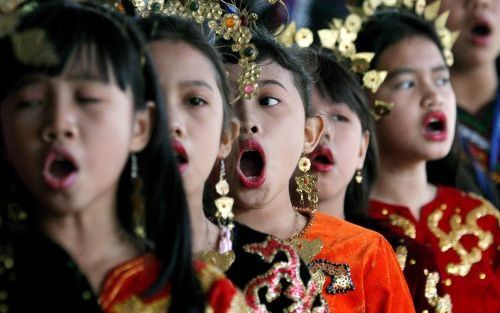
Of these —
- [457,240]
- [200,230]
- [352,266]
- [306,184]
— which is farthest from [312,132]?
[457,240]

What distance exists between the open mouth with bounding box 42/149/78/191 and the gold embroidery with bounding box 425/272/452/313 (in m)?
1.46

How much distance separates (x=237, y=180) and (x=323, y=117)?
48 centimetres

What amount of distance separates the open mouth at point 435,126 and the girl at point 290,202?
704 millimetres

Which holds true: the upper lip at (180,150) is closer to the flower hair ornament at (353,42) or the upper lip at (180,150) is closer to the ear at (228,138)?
the ear at (228,138)

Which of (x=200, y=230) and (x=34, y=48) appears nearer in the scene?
(x=34, y=48)

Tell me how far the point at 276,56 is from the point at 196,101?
49 cm

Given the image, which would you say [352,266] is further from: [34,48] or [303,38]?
[34,48]

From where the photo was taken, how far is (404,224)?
3213 mm

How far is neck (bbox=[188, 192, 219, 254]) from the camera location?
2186 mm

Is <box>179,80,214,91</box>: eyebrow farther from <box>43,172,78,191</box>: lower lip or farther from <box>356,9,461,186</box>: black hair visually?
<box>356,9,461,186</box>: black hair

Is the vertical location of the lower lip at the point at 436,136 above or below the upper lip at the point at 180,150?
below

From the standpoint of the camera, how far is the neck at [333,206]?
295 cm

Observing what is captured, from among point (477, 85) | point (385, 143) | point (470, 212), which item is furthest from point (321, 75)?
point (477, 85)

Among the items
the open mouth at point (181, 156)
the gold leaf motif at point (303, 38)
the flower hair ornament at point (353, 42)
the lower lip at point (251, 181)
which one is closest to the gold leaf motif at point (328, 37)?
the flower hair ornament at point (353, 42)
